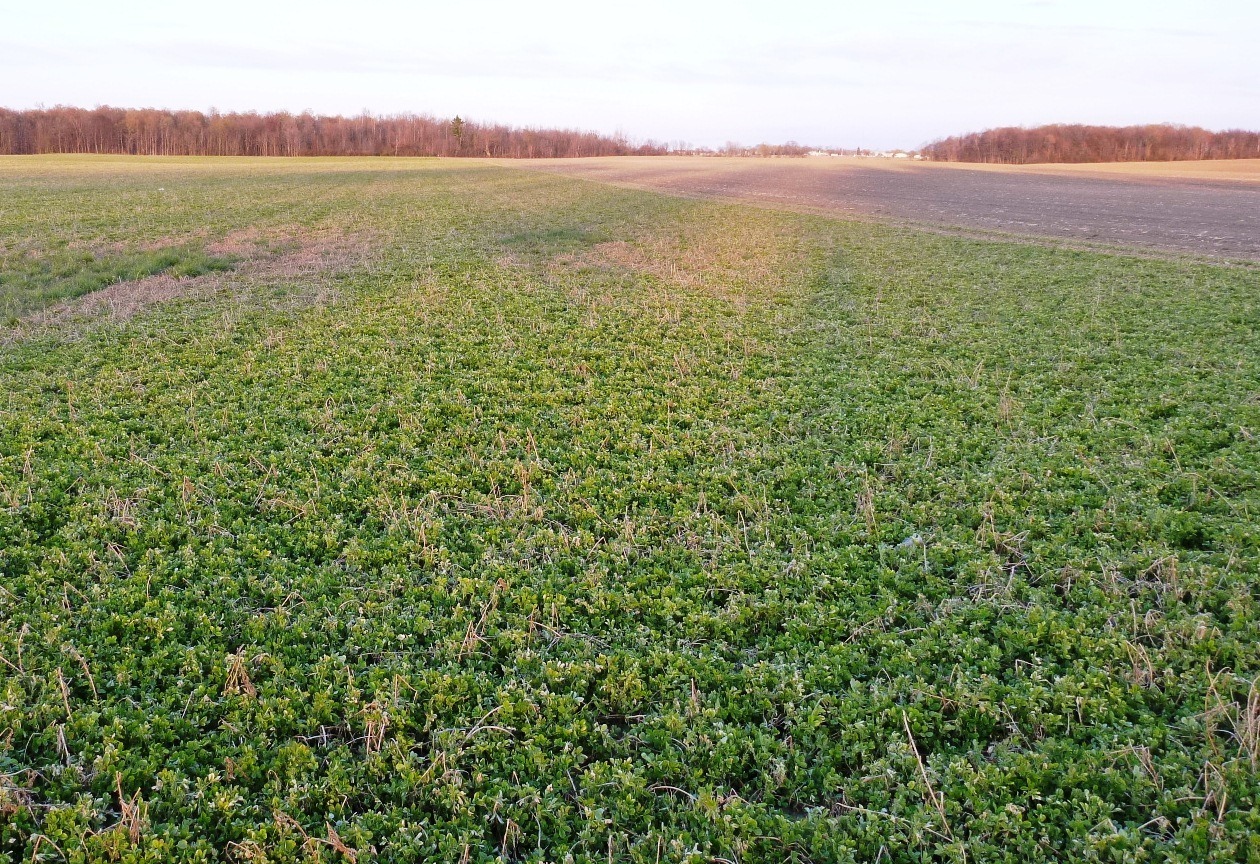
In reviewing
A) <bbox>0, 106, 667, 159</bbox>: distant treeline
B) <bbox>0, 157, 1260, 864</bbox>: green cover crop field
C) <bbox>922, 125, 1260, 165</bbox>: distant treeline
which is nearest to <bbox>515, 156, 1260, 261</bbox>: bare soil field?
<bbox>0, 157, 1260, 864</bbox>: green cover crop field

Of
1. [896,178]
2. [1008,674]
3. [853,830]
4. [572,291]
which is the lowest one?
[853,830]

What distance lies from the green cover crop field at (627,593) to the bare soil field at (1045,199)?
1892 cm

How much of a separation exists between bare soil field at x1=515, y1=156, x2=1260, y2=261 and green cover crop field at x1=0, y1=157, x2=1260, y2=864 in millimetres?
18919

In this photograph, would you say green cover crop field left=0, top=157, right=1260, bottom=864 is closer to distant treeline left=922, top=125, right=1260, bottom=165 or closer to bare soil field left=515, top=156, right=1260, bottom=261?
bare soil field left=515, top=156, right=1260, bottom=261

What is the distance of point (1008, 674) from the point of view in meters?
5.40

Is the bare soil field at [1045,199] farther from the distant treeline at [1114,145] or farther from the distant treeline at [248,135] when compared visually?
the distant treeline at [248,135]

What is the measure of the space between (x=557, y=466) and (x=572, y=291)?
424 inches

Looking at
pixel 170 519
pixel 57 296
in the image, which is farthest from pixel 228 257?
pixel 170 519

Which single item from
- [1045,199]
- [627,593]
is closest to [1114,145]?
[1045,199]

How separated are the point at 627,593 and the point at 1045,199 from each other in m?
52.3

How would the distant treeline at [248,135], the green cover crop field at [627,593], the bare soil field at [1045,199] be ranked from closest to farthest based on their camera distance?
the green cover crop field at [627,593] → the bare soil field at [1045,199] → the distant treeline at [248,135]

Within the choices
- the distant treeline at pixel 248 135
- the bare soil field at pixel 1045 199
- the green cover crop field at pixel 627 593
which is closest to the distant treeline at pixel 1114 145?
the bare soil field at pixel 1045 199

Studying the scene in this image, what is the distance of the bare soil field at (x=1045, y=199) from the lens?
30328 millimetres

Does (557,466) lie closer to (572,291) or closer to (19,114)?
(572,291)
